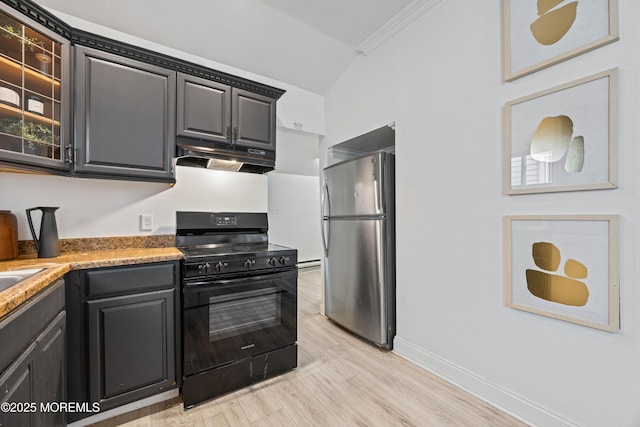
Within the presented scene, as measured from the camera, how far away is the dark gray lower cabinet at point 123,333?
58.6 inches

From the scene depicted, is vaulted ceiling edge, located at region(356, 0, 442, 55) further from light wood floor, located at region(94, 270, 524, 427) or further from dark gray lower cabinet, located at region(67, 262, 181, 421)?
light wood floor, located at region(94, 270, 524, 427)

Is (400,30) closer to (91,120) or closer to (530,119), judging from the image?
(530,119)

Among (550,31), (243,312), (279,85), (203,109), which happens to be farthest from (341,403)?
(279,85)

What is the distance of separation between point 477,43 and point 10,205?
325 cm

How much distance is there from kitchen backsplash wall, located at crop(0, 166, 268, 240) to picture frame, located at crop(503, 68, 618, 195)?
210cm

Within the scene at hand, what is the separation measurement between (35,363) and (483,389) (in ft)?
7.83

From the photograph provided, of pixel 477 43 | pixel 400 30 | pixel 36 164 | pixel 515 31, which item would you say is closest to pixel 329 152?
pixel 400 30

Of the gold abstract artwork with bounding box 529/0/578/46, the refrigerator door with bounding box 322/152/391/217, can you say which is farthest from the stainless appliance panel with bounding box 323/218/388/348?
the gold abstract artwork with bounding box 529/0/578/46

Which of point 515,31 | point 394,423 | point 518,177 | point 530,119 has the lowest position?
point 394,423

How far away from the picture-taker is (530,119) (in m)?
1.56

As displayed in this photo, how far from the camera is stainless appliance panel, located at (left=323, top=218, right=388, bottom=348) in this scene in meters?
2.45

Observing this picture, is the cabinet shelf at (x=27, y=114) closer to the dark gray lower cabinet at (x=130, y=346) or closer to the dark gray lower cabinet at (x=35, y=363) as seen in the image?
the dark gray lower cabinet at (x=35, y=363)

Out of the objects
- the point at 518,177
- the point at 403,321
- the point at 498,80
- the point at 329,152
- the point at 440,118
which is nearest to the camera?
the point at 518,177

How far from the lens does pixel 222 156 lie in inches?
85.4
